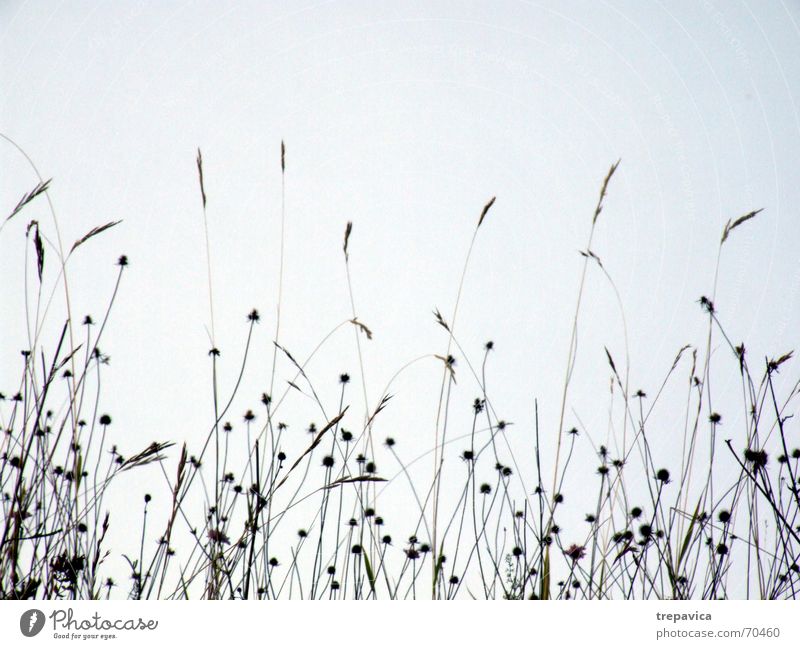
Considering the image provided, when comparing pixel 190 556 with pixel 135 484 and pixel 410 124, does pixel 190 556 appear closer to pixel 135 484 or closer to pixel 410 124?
pixel 135 484

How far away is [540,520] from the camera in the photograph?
155 cm

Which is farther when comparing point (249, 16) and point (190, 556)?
point (249, 16)

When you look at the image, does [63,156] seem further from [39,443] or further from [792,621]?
[792,621]

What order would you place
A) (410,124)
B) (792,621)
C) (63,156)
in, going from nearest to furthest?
(792,621) < (63,156) < (410,124)

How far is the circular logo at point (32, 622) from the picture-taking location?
4.53 feet

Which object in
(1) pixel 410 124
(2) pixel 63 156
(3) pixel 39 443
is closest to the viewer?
(3) pixel 39 443

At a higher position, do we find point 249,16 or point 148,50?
point 249,16

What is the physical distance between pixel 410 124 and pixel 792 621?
1.56 m

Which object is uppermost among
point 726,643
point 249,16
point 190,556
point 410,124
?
point 249,16

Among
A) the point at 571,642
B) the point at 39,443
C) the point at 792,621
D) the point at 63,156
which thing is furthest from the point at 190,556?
the point at 792,621

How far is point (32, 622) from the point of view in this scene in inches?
54.4

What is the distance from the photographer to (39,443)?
55.6 inches

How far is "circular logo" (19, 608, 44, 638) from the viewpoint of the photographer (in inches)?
54.3

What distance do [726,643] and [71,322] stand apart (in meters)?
1.67
